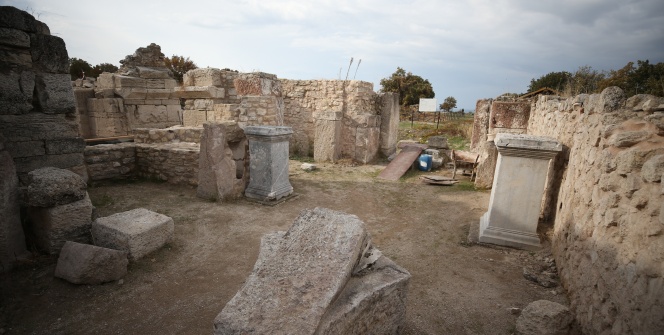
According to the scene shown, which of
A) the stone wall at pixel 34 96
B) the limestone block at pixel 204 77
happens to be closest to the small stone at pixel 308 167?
the limestone block at pixel 204 77

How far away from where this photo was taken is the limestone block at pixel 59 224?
3.11 meters

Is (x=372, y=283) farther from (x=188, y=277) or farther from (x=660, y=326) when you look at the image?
(x=188, y=277)

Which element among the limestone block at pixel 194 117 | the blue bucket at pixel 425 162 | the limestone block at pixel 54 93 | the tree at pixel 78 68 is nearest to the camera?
the limestone block at pixel 54 93

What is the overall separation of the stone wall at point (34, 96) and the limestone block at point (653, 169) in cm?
629

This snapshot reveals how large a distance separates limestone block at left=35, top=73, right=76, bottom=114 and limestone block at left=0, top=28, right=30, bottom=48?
408mm

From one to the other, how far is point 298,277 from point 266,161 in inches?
148

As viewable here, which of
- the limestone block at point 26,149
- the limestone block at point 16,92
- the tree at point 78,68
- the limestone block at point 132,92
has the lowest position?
the limestone block at point 26,149

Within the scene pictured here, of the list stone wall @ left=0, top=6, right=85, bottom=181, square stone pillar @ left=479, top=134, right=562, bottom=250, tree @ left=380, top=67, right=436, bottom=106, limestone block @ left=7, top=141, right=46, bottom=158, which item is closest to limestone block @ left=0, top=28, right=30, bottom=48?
stone wall @ left=0, top=6, right=85, bottom=181

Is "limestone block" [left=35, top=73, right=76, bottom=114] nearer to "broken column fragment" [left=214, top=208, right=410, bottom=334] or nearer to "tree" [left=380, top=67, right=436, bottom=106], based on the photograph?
"broken column fragment" [left=214, top=208, right=410, bottom=334]

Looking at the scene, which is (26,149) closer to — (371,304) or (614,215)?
(371,304)

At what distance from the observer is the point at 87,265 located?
8.87ft

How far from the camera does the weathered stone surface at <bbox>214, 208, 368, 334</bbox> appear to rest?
1.45 metres

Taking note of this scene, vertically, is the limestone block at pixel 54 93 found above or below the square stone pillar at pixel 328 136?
above

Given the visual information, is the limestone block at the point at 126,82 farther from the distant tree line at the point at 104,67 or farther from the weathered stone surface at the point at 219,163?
the weathered stone surface at the point at 219,163
